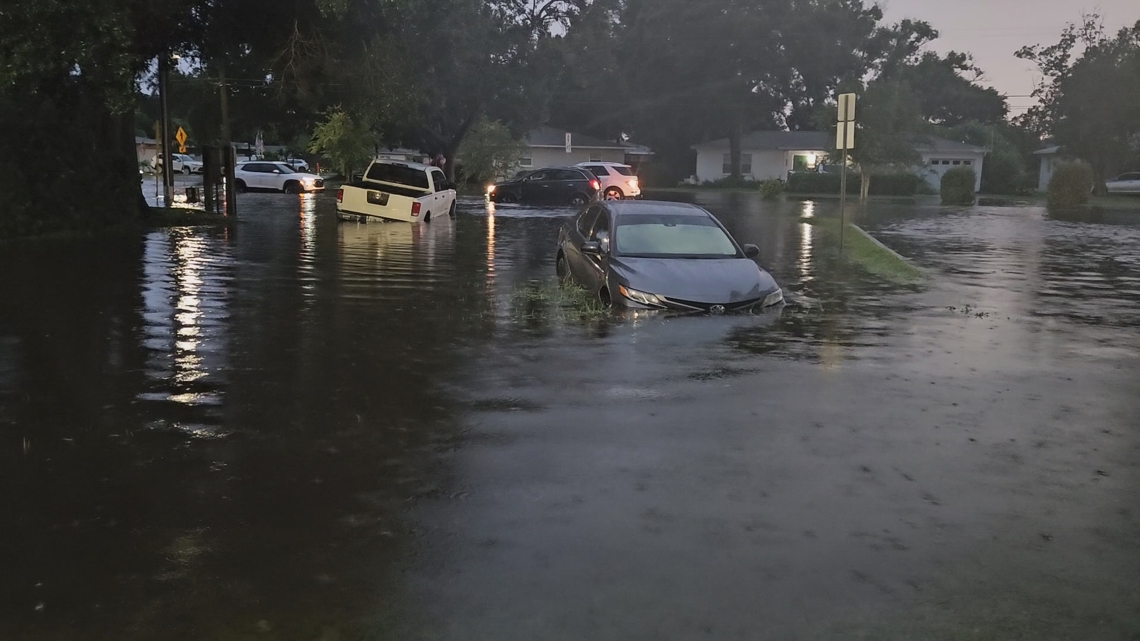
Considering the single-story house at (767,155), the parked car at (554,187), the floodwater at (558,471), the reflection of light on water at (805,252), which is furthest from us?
the single-story house at (767,155)

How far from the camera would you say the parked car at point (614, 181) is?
45531 millimetres

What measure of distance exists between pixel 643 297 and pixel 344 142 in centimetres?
4195

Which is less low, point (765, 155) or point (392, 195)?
point (765, 155)

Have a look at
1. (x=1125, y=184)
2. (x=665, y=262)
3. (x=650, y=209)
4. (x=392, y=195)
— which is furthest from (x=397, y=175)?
(x=1125, y=184)

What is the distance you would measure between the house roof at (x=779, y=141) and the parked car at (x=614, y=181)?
32.0 meters

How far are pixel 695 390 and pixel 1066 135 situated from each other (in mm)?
61709

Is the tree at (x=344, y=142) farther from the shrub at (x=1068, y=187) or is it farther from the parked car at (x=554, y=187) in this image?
the shrub at (x=1068, y=187)

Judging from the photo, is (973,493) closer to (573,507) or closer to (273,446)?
(573,507)

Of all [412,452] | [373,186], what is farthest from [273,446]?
[373,186]

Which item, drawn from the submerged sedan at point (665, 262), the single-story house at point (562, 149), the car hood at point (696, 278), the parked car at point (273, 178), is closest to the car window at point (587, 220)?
the submerged sedan at point (665, 262)

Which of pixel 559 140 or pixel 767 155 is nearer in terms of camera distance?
pixel 767 155

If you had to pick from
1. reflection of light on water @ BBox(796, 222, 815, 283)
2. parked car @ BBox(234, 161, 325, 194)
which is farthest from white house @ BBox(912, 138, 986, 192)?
reflection of light on water @ BBox(796, 222, 815, 283)

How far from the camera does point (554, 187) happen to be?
44.1m

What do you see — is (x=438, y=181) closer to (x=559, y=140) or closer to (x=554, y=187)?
(x=554, y=187)
